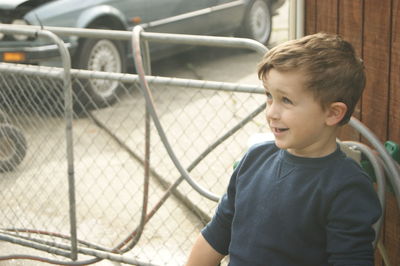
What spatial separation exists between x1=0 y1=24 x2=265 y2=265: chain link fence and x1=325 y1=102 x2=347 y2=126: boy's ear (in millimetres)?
1277

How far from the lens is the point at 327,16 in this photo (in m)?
3.74

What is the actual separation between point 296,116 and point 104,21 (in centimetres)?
608

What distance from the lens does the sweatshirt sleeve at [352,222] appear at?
7.96ft


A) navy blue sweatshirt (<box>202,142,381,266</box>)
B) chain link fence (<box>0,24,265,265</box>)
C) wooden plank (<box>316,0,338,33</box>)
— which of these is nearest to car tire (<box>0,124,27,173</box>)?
chain link fence (<box>0,24,265,265</box>)

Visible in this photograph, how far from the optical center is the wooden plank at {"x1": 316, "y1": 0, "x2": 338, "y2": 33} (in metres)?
3.67

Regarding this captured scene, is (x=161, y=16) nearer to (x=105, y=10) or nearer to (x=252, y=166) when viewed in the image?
(x=105, y=10)

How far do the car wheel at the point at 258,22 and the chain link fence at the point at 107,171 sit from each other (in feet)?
8.13

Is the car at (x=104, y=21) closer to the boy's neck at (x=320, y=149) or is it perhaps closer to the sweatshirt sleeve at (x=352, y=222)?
the boy's neck at (x=320, y=149)

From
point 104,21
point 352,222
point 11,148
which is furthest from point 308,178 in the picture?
point 104,21

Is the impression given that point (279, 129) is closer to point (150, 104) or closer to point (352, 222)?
point (352, 222)

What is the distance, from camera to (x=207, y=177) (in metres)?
6.08

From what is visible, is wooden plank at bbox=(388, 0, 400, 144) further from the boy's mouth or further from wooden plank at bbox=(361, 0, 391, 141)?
the boy's mouth

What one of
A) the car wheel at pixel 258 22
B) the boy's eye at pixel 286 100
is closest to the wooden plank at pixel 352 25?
the boy's eye at pixel 286 100

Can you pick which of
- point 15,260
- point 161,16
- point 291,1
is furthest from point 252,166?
point 161,16
